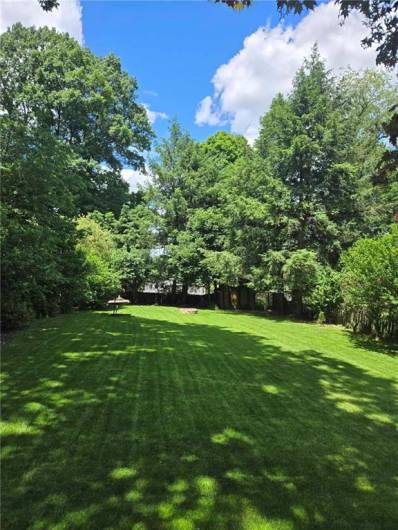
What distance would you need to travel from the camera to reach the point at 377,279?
33.2 feet

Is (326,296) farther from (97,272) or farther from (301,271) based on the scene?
(97,272)

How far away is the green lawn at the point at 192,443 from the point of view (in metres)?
2.73

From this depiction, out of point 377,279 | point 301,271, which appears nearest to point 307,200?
point 301,271

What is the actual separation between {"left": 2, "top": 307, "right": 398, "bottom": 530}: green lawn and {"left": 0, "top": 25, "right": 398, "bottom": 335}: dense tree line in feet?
8.82

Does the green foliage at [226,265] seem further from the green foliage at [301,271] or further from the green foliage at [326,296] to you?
the green foliage at [326,296]

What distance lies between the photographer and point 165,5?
606cm

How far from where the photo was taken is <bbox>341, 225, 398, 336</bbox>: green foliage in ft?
32.4

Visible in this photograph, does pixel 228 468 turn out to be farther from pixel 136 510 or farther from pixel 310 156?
pixel 310 156

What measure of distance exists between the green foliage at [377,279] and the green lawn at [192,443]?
3.02m

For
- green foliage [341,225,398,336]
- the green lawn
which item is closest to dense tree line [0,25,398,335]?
green foliage [341,225,398,336]

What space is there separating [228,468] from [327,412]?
90.8 inches

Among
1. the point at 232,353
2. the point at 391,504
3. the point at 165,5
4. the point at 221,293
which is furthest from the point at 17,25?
the point at 391,504

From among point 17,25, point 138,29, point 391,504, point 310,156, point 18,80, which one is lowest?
point 391,504

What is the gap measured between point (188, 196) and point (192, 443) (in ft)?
79.2
